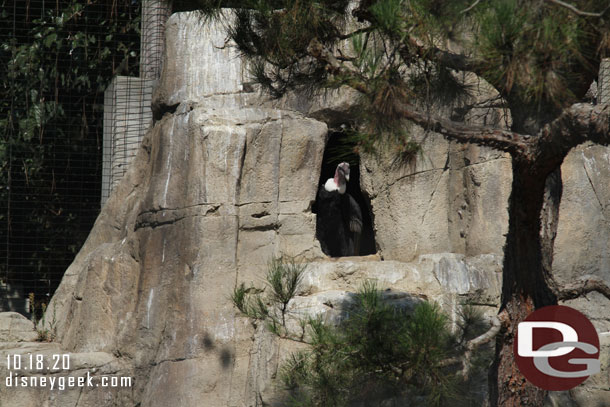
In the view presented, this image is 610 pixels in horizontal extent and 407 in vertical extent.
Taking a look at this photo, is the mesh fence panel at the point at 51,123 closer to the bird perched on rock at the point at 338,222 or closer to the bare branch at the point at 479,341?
the bird perched on rock at the point at 338,222

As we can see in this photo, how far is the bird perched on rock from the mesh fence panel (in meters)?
2.41

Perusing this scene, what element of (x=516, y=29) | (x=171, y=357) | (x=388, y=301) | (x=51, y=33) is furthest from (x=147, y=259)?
(x=516, y=29)

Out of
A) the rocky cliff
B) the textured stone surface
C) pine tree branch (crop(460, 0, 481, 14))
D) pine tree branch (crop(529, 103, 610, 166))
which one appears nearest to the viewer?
pine tree branch (crop(460, 0, 481, 14))

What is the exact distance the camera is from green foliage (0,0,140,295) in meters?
8.73

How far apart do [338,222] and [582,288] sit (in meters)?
3.58

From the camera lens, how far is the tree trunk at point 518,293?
3.74 metres

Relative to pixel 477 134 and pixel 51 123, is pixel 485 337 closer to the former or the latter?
pixel 477 134

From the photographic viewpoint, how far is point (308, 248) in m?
6.45

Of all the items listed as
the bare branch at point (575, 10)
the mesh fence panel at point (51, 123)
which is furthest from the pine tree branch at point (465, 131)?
the mesh fence panel at point (51, 123)

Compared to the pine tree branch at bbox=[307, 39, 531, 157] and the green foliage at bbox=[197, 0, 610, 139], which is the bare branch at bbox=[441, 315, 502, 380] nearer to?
the pine tree branch at bbox=[307, 39, 531, 157]

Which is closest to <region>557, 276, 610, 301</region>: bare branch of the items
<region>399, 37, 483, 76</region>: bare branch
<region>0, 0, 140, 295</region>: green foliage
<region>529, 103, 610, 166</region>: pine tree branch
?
<region>529, 103, 610, 166</region>: pine tree branch

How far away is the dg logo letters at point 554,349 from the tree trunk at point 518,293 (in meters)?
0.03

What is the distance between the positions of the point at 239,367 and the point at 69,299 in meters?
1.93

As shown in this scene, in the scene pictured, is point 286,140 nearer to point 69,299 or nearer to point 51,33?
point 69,299
